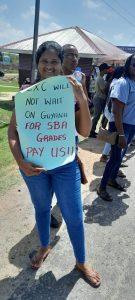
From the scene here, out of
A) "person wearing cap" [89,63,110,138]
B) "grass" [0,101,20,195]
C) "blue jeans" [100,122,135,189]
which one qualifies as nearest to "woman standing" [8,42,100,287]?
"blue jeans" [100,122,135,189]

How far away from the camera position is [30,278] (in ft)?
9.73

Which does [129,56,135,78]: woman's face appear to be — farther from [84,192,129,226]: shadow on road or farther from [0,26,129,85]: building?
[0,26,129,85]: building

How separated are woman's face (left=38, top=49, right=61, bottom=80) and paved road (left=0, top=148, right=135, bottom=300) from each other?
1706mm

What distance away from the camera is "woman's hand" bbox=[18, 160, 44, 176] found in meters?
2.46

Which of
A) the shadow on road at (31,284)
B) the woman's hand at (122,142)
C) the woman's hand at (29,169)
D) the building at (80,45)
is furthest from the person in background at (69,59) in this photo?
the building at (80,45)

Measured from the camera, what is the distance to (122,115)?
164 inches

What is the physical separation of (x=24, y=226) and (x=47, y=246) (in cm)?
67

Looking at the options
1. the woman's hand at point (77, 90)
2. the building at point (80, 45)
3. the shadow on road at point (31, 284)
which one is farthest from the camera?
the building at point (80, 45)

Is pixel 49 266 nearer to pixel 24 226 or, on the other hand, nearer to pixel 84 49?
pixel 24 226

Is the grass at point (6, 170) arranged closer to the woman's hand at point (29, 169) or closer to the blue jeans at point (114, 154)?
the blue jeans at point (114, 154)

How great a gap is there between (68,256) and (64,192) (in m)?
0.96

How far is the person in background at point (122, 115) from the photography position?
13.3 ft

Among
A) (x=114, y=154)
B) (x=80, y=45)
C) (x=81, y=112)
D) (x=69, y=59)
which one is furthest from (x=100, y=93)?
(x=81, y=112)

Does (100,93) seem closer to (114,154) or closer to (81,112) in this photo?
(114,154)
